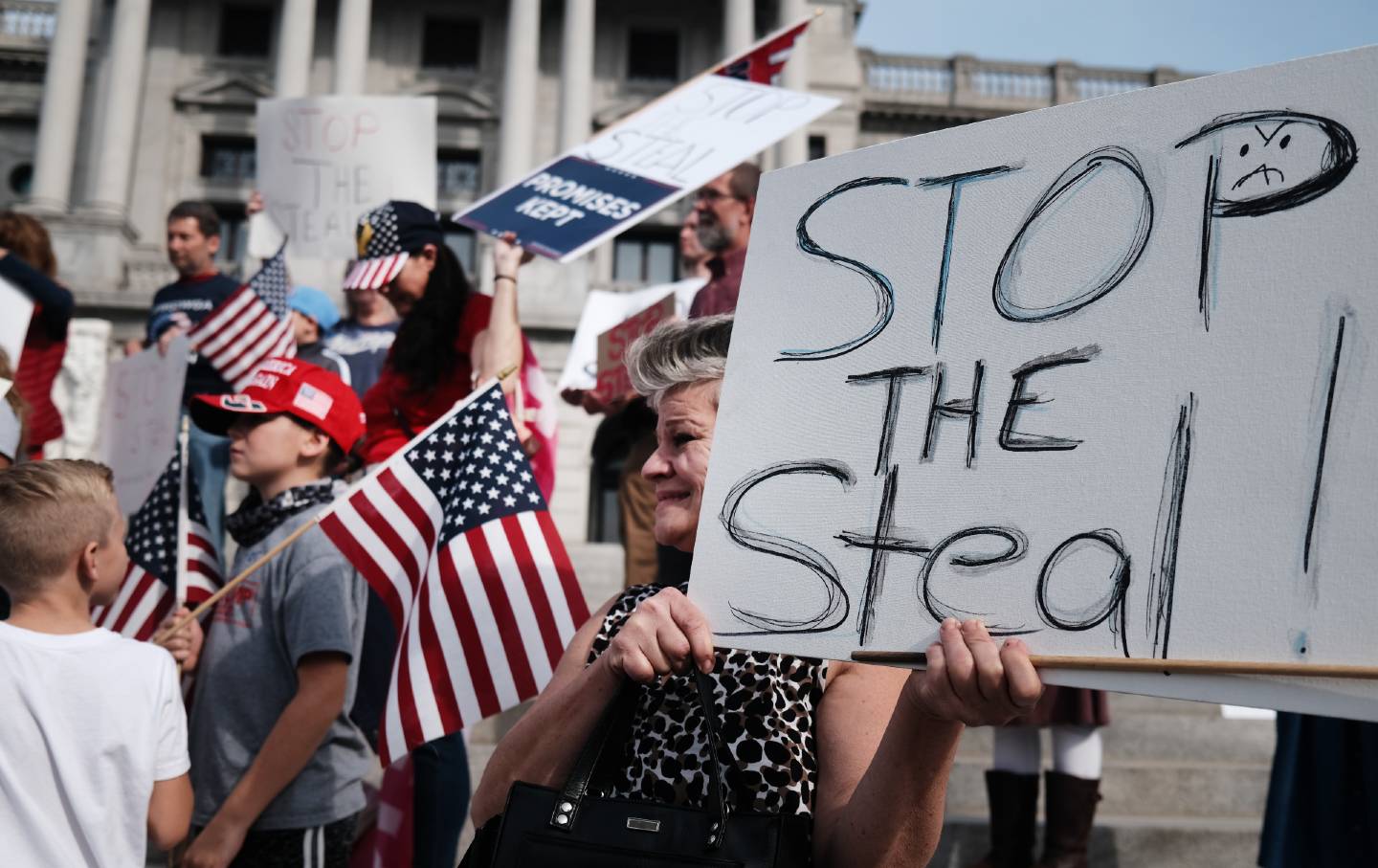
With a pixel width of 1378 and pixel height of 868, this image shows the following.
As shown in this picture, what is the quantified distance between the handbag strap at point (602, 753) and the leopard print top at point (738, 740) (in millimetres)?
28

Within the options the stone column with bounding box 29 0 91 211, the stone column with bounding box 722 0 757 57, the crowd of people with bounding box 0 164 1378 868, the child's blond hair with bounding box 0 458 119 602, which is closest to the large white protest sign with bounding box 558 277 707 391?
the crowd of people with bounding box 0 164 1378 868

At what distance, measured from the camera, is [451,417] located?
2988 mm

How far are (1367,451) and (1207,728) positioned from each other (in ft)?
16.1

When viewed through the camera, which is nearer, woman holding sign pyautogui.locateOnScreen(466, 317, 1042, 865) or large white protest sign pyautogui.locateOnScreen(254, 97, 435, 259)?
woman holding sign pyautogui.locateOnScreen(466, 317, 1042, 865)

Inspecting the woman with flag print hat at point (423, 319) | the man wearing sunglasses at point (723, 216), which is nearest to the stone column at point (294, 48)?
the woman with flag print hat at point (423, 319)

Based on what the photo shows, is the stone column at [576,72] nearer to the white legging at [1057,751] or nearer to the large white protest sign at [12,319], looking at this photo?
the large white protest sign at [12,319]

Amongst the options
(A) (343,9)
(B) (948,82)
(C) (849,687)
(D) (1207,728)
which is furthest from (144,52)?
(C) (849,687)

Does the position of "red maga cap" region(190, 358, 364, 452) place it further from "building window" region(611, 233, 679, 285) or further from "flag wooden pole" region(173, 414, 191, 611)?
"building window" region(611, 233, 679, 285)

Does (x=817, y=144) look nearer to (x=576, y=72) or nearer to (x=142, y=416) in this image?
(x=576, y=72)

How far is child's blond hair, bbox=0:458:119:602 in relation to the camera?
7.71 feet

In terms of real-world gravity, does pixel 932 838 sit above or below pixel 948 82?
below

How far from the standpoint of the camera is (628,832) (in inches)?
62.1

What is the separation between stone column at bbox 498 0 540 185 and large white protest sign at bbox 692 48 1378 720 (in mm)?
24286

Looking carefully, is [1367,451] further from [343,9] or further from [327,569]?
[343,9]
